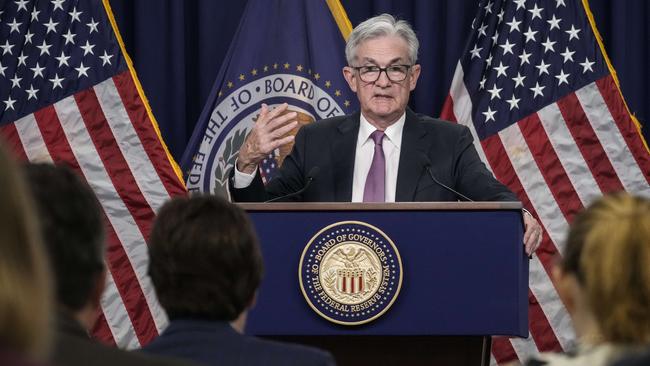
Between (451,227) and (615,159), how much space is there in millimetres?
2399

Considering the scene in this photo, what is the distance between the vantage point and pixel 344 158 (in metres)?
3.95

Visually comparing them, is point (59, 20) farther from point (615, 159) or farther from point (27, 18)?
point (615, 159)

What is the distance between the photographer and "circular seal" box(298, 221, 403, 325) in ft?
10.6

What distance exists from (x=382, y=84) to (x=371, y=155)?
0.96ft

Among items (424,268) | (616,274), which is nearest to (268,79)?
(424,268)

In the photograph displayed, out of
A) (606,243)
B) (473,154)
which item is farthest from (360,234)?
(606,243)

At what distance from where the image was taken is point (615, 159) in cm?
541

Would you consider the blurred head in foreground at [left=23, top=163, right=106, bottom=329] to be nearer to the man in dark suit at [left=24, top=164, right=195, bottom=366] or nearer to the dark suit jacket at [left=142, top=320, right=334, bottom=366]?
the man in dark suit at [left=24, top=164, right=195, bottom=366]

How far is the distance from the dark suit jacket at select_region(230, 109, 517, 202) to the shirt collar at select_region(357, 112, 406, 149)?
0.03 metres

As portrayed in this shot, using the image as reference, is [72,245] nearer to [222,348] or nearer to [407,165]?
[222,348]

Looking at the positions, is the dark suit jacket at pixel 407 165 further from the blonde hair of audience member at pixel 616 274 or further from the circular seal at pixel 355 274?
the blonde hair of audience member at pixel 616 274

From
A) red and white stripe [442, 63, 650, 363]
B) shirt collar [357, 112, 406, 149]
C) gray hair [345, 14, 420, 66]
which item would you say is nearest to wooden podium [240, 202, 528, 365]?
shirt collar [357, 112, 406, 149]

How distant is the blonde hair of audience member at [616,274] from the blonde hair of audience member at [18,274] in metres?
0.74

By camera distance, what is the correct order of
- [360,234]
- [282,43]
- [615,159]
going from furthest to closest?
[282,43] → [615,159] → [360,234]
